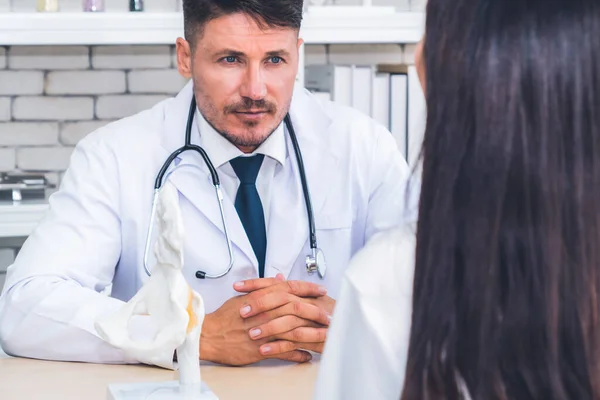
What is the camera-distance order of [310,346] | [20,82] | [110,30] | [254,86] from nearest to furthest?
[310,346]
[254,86]
[110,30]
[20,82]

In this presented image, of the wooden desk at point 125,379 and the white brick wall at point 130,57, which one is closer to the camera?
the wooden desk at point 125,379

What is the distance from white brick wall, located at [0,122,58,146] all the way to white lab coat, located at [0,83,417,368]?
0.62m

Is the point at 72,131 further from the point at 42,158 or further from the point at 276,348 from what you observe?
the point at 276,348

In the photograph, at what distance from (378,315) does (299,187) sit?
3.36 feet

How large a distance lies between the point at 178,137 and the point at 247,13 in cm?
28

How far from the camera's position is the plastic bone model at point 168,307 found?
3.34 ft

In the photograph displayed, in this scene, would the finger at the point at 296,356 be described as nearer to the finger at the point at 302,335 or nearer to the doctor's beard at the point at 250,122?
the finger at the point at 302,335

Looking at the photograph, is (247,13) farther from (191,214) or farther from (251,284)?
(251,284)

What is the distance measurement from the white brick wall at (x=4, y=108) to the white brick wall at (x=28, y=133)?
0.6 inches

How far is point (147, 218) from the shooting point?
173cm

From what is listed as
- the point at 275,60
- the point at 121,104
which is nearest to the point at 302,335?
the point at 275,60

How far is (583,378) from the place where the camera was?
694 mm

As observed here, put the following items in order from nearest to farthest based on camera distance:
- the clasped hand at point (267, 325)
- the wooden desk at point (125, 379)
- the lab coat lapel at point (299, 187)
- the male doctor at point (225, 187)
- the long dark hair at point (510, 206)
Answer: the long dark hair at point (510, 206), the wooden desk at point (125, 379), the clasped hand at point (267, 325), the male doctor at point (225, 187), the lab coat lapel at point (299, 187)

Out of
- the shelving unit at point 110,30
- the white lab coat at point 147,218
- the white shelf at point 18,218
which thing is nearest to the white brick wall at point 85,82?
the shelving unit at point 110,30
